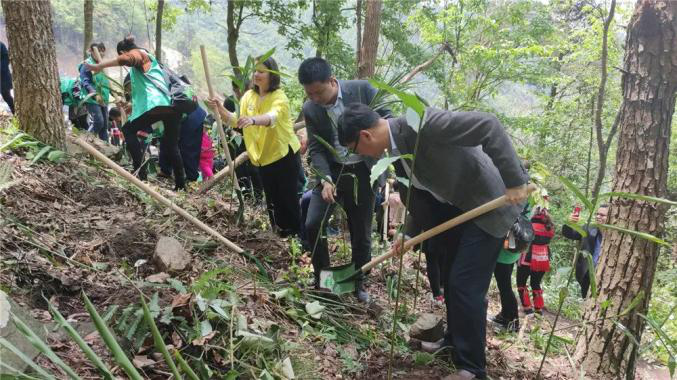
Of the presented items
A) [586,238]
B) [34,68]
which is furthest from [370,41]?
[34,68]

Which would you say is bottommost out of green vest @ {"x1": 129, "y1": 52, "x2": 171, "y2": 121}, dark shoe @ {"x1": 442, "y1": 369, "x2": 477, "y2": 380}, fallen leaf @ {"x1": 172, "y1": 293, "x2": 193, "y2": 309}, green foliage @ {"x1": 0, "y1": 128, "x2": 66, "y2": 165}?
dark shoe @ {"x1": 442, "y1": 369, "x2": 477, "y2": 380}

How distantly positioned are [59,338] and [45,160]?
8.20ft

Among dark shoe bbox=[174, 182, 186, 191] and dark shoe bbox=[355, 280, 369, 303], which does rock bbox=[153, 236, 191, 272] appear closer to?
dark shoe bbox=[355, 280, 369, 303]

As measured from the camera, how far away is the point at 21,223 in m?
2.83

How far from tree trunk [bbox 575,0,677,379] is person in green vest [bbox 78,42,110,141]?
5209 millimetres

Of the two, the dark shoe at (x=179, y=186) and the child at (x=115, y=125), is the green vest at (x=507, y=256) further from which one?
the child at (x=115, y=125)

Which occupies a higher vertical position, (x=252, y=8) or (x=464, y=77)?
(x=252, y=8)

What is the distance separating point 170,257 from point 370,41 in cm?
432

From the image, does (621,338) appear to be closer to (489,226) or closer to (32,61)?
(489,226)

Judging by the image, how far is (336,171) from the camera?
3.43 metres

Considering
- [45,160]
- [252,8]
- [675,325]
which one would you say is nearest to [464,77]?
[252,8]

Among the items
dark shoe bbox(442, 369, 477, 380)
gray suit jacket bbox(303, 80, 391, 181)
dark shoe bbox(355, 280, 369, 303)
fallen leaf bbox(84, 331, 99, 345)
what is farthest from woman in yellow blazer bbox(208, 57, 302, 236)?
dark shoe bbox(442, 369, 477, 380)

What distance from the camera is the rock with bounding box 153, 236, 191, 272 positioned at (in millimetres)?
2757

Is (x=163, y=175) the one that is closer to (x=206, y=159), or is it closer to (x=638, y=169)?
(x=206, y=159)
